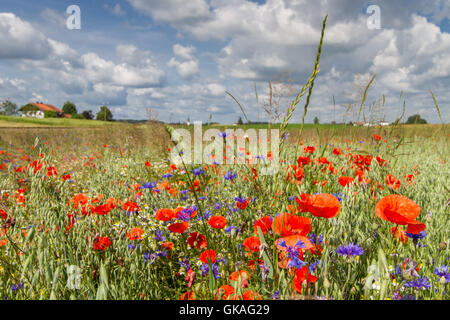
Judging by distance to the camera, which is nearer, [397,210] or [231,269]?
[397,210]

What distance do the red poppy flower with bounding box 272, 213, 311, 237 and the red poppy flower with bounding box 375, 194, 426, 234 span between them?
0.28 meters

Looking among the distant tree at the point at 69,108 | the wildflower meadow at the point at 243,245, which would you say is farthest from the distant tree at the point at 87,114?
the wildflower meadow at the point at 243,245

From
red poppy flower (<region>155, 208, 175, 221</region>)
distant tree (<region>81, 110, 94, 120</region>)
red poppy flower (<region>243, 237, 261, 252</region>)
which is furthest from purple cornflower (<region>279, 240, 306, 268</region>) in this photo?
distant tree (<region>81, 110, 94, 120</region>)

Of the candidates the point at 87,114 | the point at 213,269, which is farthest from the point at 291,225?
the point at 87,114

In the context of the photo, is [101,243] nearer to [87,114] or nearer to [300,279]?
[300,279]

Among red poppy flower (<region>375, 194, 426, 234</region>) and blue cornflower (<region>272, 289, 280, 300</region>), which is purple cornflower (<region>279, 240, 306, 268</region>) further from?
red poppy flower (<region>375, 194, 426, 234</region>)

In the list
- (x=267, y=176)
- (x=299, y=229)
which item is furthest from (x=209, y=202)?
(x=299, y=229)

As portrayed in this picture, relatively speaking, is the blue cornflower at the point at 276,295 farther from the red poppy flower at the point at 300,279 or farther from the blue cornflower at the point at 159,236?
the blue cornflower at the point at 159,236

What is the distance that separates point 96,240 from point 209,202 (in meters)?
1.20

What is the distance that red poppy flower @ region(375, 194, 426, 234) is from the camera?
0.94m

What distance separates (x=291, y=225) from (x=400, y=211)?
15.5 inches

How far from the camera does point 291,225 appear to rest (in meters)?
0.98

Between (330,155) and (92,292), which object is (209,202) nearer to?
(92,292)
